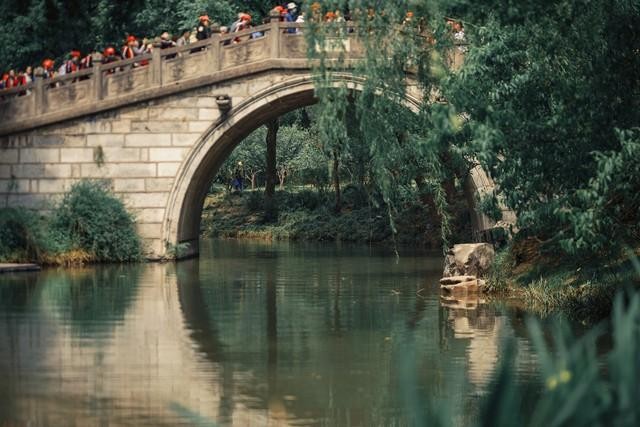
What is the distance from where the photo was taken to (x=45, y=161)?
2428cm

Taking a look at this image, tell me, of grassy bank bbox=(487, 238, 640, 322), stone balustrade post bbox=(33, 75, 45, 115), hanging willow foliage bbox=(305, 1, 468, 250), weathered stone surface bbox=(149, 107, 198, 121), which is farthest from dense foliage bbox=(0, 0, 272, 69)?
hanging willow foliage bbox=(305, 1, 468, 250)

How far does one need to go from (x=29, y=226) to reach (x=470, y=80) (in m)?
12.2

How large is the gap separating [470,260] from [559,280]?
3825mm

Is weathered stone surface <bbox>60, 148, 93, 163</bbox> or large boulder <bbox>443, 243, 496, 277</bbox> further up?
weathered stone surface <bbox>60, 148, 93, 163</bbox>

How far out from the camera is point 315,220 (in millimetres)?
37219

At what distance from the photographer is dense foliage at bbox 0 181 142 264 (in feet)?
74.9

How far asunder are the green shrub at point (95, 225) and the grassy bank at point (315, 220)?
31.8 feet

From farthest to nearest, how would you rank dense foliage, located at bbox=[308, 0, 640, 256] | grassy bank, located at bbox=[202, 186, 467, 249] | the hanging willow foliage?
1. grassy bank, located at bbox=[202, 186, 467, 249]
2. the hanging willow foliage
3. dense foliage, located at bbox=[308, 0, 640, 256]

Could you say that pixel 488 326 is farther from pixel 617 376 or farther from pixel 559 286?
pixel 617 376

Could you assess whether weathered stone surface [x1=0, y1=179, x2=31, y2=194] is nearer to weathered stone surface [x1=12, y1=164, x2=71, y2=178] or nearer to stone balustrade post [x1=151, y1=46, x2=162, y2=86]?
weathered stone surface [x1=12, y1=164, x2=71, y2=178]

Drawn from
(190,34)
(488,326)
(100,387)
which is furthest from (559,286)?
(190,34)

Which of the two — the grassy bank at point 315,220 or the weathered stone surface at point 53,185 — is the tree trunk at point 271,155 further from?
the weathered stone surface at point 53,185

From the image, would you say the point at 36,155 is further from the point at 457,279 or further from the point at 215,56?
the point at 457,279

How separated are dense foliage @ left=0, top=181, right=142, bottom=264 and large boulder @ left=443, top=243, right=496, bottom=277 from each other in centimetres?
757
